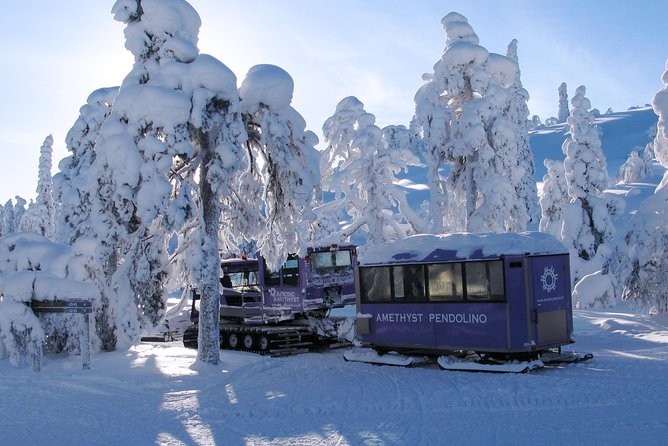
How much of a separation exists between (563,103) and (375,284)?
6944 inches

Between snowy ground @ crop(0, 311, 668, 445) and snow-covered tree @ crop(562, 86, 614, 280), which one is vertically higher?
snow-covered tree @ crop(562, 86, 614, 280)

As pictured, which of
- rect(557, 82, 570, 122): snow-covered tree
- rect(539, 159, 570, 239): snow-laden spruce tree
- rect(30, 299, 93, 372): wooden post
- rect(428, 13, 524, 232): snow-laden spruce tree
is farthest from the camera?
rect(557, 82, 570, 122): snow-covered tree

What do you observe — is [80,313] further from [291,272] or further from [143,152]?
Answer: [291,272]

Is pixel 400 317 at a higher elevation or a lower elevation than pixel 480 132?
lower

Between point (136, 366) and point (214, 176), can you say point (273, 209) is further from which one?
point (136, 366)

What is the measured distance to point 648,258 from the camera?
20.7m

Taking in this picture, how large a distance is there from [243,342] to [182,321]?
836cm

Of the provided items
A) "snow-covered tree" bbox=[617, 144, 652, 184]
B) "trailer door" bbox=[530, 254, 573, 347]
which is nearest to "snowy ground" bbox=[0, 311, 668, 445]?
"trailer door" bbox=[530, 254, 573, 347]

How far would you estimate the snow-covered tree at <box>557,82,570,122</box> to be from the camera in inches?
6682

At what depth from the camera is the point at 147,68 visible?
1585cm

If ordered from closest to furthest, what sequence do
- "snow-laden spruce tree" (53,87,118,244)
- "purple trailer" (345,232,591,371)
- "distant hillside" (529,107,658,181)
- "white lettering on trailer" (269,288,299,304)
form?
"purple trailer" (345,232,591,371)
"white lettering on trailer" (269,288,299,304)
"snow-laden spruce tree" (53,87,118,244)
"distant hillside" (529,107,658,181)

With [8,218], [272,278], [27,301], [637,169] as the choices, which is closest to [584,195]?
[272,278]

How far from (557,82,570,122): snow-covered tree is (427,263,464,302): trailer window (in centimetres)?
16599

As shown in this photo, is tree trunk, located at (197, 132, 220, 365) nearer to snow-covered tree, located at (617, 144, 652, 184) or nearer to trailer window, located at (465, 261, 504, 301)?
trailer window, located at (465, 261, 504, 301)
